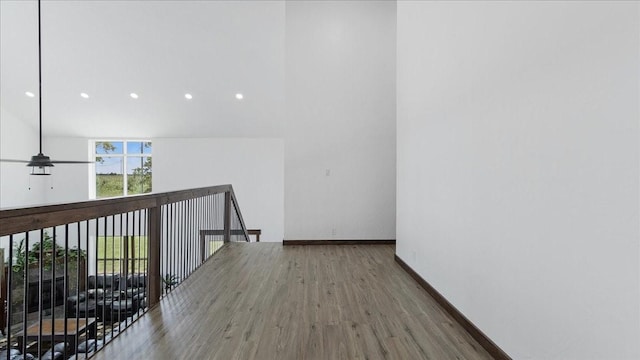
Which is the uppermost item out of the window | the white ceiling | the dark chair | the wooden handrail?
the white ceiling

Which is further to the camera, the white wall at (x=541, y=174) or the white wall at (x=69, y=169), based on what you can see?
the white wall at (x=69, y=169)

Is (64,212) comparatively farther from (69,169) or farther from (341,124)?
(69,169)

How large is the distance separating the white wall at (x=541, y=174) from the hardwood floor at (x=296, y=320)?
303 mm

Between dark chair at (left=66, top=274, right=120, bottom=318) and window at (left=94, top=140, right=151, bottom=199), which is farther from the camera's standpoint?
window at (left=94, top=140, right=151, bottom=199)

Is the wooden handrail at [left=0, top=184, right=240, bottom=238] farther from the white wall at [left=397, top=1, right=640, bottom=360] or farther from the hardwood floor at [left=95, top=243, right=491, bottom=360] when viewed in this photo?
the white wall at [left=397, top=1, right=640, bottom=360]

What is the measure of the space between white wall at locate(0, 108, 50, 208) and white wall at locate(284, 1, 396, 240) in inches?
353

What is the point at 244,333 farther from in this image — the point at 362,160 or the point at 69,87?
the point at 69,87

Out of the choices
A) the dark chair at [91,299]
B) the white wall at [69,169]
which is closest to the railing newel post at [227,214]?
the dark chair at [91,299]

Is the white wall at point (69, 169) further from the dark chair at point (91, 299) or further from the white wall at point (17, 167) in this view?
the dark chair at point (91, 299)

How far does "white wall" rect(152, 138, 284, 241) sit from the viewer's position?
36.3 ft

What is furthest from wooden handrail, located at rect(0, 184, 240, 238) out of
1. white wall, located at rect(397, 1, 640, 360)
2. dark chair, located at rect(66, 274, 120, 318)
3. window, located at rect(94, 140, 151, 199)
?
window, located at rect(94, 140, 151, 199)

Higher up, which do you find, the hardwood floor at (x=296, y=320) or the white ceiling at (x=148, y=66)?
the white ceiling at (x=148, y=66)

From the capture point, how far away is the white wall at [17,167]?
1030 centimetres

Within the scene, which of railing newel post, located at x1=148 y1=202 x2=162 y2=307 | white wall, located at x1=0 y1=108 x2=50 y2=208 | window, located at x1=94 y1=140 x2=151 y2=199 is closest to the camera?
railing newel post, located at x1=148 y1=202 x2=162 y2=307
